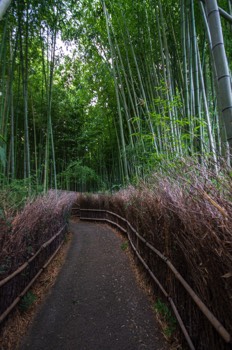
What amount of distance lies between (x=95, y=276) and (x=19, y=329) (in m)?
1.33

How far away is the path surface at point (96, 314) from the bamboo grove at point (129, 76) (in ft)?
4.56

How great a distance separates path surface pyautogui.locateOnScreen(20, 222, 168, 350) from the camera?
5.79 ft

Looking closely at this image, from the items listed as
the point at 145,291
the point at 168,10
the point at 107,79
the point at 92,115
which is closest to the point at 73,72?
the point at 107,79

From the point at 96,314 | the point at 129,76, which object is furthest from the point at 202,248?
the point at 129,76

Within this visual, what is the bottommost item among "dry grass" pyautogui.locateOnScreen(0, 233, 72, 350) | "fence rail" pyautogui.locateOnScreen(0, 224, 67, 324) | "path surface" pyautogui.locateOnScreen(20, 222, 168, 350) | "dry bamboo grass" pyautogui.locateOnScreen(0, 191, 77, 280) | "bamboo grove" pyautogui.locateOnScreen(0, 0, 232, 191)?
"path surface" pyautogui.locateOnScreen(20, 222, 168, 350)

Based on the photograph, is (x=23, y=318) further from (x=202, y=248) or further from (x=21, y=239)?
(x=202, y=248)

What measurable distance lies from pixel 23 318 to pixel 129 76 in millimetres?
4801

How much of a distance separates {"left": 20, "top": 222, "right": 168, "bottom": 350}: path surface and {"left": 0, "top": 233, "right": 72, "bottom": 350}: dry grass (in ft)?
0.20

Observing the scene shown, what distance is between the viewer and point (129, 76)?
5.25m

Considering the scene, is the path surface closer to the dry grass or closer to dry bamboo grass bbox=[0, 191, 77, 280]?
the dry grass

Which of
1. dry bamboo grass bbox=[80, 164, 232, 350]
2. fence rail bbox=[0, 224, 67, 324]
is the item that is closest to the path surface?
fence rail bbox=[0, 224, 67, 324]

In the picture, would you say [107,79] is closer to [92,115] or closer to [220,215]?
[92,115]

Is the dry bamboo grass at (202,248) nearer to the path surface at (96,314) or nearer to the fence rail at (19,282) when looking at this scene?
the path surface at (96,314)

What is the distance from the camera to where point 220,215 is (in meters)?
1.03
